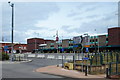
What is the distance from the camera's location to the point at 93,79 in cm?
1433

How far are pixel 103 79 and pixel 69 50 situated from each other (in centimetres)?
8945

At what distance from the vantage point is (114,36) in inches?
3017

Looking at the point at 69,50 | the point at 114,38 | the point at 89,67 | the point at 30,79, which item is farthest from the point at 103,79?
the point at 69,50

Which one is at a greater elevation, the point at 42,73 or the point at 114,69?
the point at 114,69

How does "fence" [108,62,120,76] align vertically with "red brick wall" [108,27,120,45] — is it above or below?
below

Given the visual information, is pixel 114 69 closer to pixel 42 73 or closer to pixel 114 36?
pixel 42 73

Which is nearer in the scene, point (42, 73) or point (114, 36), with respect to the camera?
point (42, 73)

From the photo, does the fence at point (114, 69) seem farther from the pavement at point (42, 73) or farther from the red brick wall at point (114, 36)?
the red brick wall at point (114, 36)

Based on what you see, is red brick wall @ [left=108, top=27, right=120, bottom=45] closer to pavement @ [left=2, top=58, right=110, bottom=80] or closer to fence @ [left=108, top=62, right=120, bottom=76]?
pavement @ [left=2, top=58, right=110, bottom=80]

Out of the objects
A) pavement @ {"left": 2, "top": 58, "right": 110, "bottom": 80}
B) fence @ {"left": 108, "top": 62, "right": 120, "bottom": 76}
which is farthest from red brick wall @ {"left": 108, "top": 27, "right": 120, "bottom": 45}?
fence @ {"left": 108, "top": 62, "right": 120, "bottom": 76}

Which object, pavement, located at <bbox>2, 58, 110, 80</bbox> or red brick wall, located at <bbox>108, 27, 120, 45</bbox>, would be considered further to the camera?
red brick wall, located at <bbox>108, 27, 120, 45</bbox>

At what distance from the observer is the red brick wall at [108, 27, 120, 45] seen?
2990 inches

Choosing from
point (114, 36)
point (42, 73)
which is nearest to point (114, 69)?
point (42, 73)

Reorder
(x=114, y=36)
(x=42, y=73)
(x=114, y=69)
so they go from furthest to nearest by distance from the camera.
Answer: (x=114, y=36) < (x=42, y=73) < (x=114, y=69)
